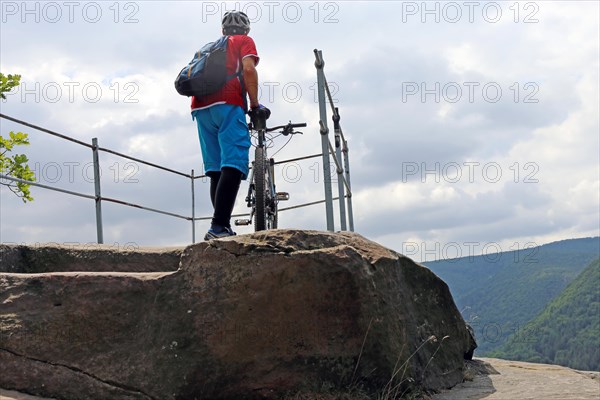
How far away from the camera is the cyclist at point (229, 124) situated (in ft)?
15.8

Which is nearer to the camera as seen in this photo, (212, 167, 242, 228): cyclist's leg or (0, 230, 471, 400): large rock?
(0, 230, 471, 400): large rock

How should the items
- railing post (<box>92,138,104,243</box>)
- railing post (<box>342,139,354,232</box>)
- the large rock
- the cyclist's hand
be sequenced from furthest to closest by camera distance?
railing post (<box>342,139,354,232</box>) → railing post (<box>92,138,104,243</box>) → the cyclist's hand → the large rock

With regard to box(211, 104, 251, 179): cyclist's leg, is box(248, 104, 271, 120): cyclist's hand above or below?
above

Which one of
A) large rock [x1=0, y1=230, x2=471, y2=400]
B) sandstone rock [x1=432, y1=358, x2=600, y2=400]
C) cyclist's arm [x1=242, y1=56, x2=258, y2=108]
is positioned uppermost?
cyclist's arm [x1=242, y1=56, x2=258, y2=108]

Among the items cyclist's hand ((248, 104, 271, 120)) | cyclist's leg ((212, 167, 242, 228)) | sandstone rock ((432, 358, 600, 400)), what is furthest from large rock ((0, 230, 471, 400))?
cyclist's hand ((248, 104, 271, 120))

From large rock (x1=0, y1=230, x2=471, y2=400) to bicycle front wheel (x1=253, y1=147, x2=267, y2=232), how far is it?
1.65 m

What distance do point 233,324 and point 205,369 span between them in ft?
0.89

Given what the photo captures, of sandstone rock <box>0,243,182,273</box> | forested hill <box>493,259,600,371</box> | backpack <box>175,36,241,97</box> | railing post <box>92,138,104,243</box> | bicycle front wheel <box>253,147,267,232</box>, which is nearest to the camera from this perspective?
sandstone rock <box>0,243,182,273</box>

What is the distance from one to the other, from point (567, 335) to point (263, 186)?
143 meters

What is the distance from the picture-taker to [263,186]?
556cm

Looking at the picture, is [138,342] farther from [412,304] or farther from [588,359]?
[588,359]

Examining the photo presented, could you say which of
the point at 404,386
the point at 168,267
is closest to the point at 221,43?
the point at 168,267

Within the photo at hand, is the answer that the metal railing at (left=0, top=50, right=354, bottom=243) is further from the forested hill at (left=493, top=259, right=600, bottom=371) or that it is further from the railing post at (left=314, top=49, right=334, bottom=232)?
the forested hill at (left=493, top=259, right=600, bottom=371)

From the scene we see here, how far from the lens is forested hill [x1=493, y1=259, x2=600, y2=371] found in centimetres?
12576
